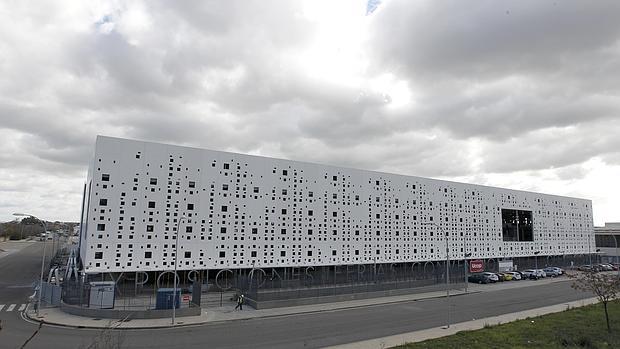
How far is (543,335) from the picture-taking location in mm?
21344

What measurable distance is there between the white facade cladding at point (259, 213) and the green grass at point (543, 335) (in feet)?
98.0

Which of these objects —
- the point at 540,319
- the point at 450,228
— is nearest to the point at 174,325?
the point at 540,319

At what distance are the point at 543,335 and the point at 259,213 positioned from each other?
33.5 m

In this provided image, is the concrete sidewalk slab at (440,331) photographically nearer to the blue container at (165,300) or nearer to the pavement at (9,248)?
the blue container at (165,300)

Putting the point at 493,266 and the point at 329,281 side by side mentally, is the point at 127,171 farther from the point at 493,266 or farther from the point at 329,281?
the point at 493,266

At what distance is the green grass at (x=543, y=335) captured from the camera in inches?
750

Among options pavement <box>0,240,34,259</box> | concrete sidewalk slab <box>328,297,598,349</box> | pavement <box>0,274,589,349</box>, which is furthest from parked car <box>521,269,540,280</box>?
pavement <box>0,240,34,259</box>

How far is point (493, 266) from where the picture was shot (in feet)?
239

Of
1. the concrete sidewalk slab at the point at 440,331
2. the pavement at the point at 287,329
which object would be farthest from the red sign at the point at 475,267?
the concrete sidewalk slab at the point at 440,331

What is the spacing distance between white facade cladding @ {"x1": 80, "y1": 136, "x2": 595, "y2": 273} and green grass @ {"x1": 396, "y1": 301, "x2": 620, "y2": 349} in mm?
29882

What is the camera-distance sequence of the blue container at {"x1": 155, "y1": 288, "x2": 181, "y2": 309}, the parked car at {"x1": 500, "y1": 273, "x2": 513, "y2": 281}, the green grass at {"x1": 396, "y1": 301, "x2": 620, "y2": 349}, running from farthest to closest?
the parked car at {"x1": 500, "y1": 273, "x2": 513, "y2": 281} → the blue container at {"x1": 155, "y1": 288, "x2": 181, "y2": 309} → the green grass at {"x1": 396, "y1": 301, "x2": 620, "y2": 349}

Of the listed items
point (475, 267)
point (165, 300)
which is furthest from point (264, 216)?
point (475, 267)

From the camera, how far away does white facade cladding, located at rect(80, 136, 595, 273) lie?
42188mm

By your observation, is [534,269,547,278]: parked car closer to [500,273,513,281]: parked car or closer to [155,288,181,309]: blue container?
[500,273,513,281]: parked car
